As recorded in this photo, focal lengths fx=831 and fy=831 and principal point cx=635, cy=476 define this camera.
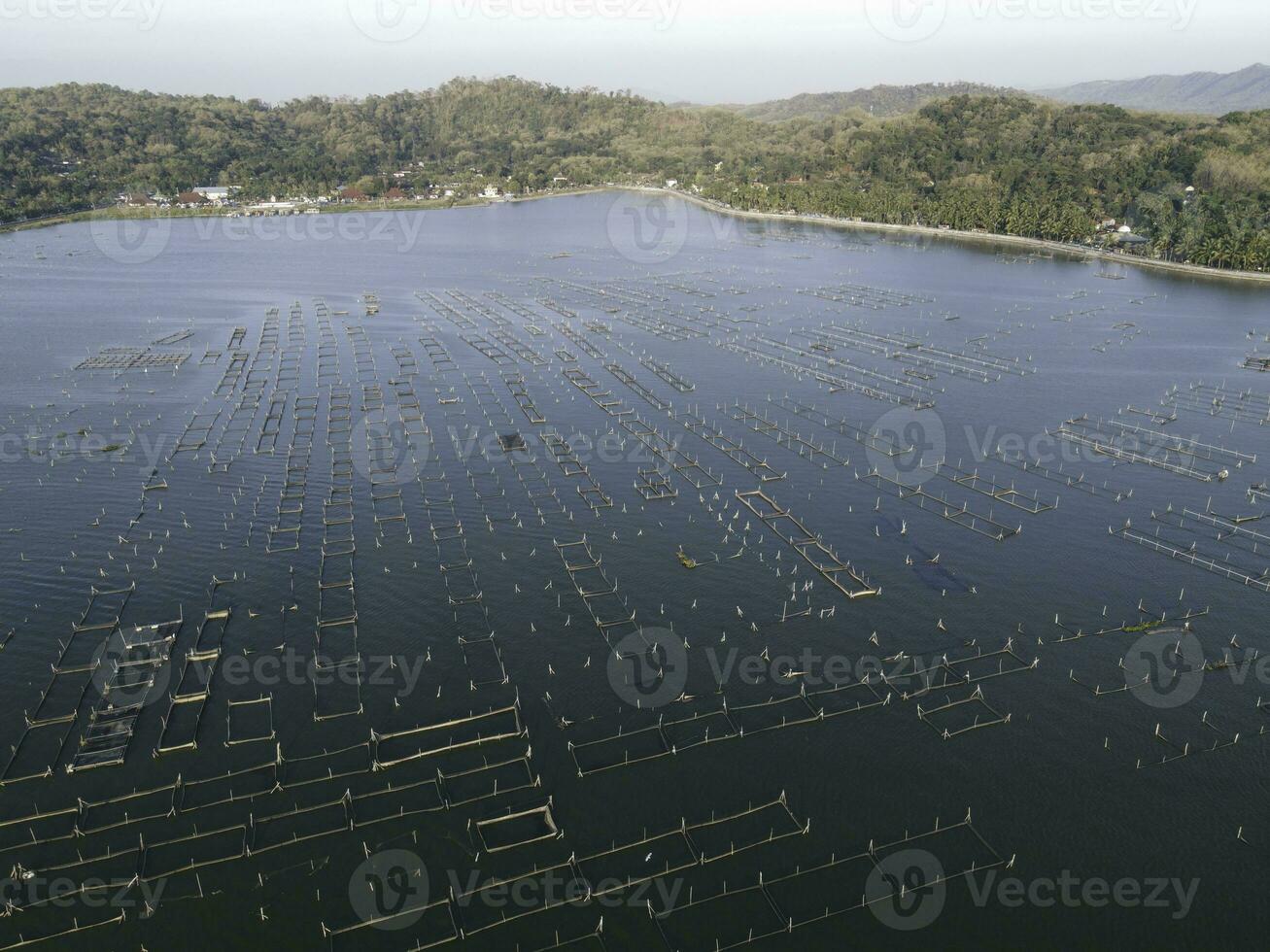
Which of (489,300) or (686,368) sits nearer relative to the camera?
(686,368)

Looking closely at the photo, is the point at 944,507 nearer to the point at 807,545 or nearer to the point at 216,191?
the point at 807,545

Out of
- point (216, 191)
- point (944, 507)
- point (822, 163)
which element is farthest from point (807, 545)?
point (216, 191)

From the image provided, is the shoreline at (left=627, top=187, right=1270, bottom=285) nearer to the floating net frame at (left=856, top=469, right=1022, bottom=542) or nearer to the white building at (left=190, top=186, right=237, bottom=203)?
the floating net frame at (left=856, top=469, right=1022, bottom=542)

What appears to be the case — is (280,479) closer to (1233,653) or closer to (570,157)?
(1233,653)

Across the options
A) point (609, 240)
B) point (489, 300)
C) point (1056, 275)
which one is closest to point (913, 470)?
point (489, 300)

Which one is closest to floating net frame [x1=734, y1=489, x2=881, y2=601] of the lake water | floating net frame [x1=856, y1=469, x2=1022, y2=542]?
the lake water

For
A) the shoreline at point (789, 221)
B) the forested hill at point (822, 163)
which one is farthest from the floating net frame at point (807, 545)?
the forested hill at point (822, 163)
